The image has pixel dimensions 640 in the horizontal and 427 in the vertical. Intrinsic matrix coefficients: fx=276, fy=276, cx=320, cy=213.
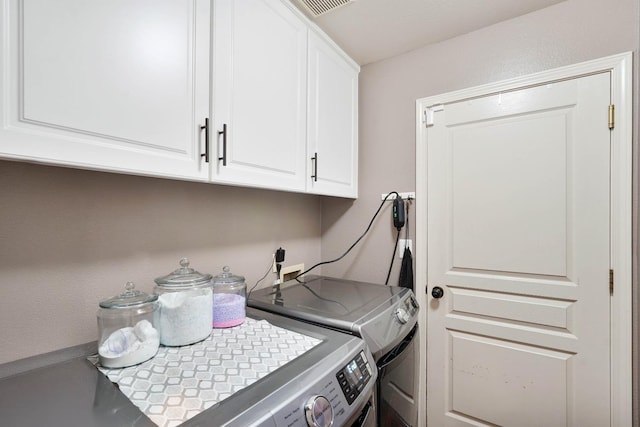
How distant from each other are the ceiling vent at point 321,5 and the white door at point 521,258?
2.57ft

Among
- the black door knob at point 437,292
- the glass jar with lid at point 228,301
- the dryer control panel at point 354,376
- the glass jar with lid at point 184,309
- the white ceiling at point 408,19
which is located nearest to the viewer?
the dryer control panel at point 354,376

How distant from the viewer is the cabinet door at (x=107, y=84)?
1.83 ft

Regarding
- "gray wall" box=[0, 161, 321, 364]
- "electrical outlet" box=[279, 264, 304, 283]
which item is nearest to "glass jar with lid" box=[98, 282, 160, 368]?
"gray wall" box=[0, 161, 321, 364]

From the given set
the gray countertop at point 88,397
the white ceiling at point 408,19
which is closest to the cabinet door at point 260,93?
the white ceiling at point 408,19

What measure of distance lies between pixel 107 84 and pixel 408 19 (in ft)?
4.54

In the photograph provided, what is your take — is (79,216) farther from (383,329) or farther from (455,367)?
(455,367)

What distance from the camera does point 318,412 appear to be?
2.07 ft

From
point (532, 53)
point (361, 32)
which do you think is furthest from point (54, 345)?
point (532, 53)

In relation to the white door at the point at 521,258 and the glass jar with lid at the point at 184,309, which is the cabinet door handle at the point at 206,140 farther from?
the white door at the point at 521,258

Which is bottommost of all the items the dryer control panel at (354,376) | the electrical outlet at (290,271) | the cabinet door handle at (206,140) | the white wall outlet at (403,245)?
the dryer control panel at (354,376)

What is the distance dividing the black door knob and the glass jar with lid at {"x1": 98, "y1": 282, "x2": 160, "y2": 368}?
4.42ft

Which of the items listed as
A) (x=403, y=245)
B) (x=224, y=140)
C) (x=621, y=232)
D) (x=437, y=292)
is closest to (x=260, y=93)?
(x=224, y=140)

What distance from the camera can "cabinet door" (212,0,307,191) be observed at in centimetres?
93

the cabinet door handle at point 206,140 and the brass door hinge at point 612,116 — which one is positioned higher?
the brass door hinge at point 612,116
